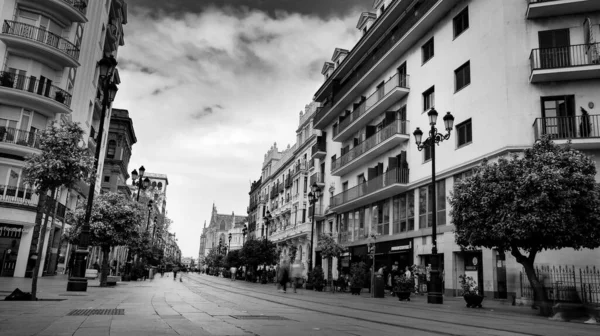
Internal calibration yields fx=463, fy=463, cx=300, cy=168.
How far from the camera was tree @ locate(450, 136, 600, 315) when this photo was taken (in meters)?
15.5

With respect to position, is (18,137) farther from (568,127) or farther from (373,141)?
(568,127)

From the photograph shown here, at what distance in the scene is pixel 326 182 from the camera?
160 feet

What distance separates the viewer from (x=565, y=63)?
22.1 m

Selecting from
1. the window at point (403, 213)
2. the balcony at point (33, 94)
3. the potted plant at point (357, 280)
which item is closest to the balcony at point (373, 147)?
the window at point (403, 213)

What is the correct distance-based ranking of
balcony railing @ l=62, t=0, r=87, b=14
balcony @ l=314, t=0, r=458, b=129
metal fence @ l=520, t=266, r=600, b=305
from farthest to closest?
balcony railing @ l=62, t=0, r=87, b=14 < balcony @ l=314, t=0, r=458, b=129 < metal fence @ l=520, t=266, r=600, b=305

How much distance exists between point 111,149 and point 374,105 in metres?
42.7

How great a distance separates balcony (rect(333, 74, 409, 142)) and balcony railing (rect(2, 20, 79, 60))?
22.0 metres

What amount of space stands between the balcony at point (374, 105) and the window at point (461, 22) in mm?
5827

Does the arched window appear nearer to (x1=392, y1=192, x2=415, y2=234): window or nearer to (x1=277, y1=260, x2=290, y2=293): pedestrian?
(x1=277, y1=260, x2=290, y2=293): pedestrian

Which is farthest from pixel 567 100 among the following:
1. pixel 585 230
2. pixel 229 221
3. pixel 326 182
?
pixel 229 221

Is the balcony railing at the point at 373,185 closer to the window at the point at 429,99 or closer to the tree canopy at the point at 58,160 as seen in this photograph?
the window at the point at 429,99

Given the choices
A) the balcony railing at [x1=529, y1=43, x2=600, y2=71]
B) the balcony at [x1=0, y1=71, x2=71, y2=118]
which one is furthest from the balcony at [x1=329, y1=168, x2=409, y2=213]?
the balcony at [x1=0, y1=71, x2=71, y2=118]

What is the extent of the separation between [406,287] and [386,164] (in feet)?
47.1

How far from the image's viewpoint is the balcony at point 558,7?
22016 mm
